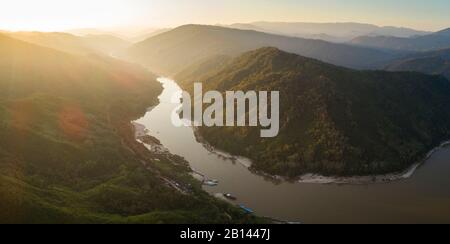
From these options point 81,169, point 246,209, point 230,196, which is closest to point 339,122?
point 230,196

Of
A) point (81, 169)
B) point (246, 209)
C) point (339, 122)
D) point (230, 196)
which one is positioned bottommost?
point (246, 209)

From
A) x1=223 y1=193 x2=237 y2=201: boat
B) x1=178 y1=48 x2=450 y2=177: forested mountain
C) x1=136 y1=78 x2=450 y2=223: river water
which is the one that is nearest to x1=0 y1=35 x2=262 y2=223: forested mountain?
x1=223 y1=193 x2=237 y2=201: boat

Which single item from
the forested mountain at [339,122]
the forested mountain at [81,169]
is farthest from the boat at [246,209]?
the forested mountain at [339,122]

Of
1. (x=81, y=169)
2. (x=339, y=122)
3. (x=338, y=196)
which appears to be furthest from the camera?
(x=339, y=122)

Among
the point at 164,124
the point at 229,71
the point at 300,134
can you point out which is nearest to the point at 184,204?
the point at 300,134

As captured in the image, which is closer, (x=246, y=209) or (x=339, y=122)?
(x=246, y=209)

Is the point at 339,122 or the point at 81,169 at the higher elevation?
the point at 339,122

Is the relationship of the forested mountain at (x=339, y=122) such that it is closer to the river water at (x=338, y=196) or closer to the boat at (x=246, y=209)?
the river water at (x=338, y=196)

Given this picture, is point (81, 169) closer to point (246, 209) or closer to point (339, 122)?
point (246, 209)
